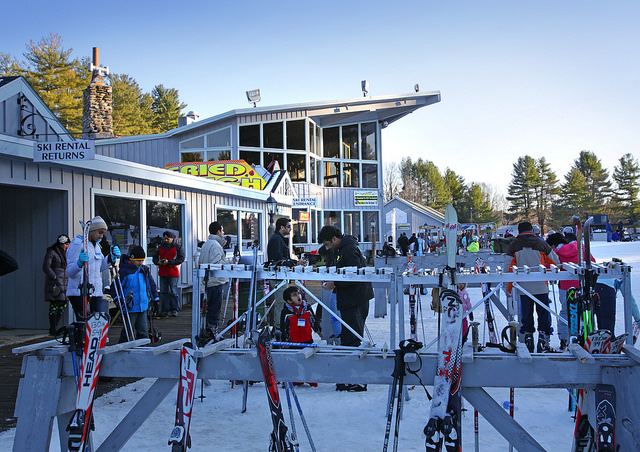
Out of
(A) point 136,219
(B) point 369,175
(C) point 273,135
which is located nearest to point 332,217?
(B) point 369,175

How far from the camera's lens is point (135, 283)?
675cm

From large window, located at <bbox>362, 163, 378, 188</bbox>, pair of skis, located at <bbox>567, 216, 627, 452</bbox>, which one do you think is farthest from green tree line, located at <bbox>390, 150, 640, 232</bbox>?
pair of skis, located at <bbox>567, 216, 627, 452</bbox>

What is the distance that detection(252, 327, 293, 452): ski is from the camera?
278cm

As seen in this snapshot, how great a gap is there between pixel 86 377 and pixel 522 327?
218 inches

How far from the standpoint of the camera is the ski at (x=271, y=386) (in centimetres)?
278

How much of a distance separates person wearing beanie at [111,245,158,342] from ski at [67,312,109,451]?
11.8ft

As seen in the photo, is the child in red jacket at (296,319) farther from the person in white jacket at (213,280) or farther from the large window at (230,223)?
the large window at (230,223)

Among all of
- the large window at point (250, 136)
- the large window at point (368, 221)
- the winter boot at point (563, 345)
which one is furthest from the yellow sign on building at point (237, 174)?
the winter boot at point (563, 345)

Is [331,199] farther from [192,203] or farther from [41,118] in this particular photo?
[41,118]

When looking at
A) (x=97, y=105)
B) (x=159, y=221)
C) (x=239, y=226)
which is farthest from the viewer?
(x=97, y=105)

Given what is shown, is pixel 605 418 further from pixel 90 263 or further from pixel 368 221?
pixel 368 221

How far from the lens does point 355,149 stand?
2753 centimetres

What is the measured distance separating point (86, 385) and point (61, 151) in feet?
18.3

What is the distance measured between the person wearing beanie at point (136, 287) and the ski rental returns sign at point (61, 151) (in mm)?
1664
